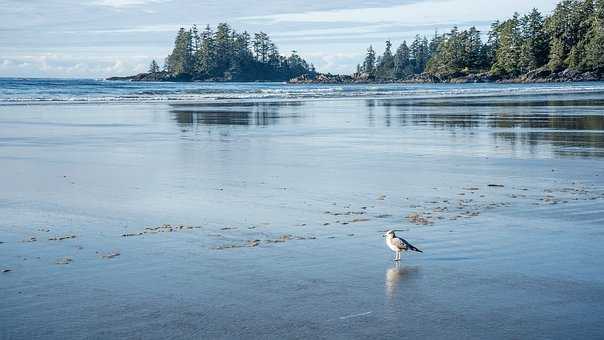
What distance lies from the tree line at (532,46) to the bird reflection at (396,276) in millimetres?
113348

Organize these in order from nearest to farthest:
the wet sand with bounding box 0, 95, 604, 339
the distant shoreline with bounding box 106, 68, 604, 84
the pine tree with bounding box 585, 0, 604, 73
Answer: the wet sand with bounding box 0, 95, 604, 339 < the distant shoreline with bounding box 106, 68, 604, 84 < the pine tree with bounding box 585, 0, 604, 73

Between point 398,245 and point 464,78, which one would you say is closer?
point 398,245

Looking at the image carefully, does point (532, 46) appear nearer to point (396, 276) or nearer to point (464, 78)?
point (464, 78)

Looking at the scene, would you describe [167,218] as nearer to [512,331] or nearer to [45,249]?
[45,249]

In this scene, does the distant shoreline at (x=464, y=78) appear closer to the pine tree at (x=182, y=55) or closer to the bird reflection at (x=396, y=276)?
the pine tree at (x=182, y=55)

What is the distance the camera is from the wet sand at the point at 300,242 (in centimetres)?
673

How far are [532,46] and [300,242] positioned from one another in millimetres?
129160

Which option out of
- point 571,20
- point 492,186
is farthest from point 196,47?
point 492,186

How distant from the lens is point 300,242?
31.5 feet

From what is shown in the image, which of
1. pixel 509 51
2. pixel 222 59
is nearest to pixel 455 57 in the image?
pixel 509 51

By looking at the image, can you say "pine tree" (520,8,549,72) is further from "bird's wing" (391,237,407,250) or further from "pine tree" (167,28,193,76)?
"bird's wing" (391,237,407,250)

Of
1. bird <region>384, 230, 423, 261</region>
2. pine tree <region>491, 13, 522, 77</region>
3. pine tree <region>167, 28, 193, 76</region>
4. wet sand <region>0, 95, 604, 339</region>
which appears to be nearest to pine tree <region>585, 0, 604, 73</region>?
pine tree <region>491, 13, 522, 77</region>

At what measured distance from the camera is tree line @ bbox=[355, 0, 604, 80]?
395ft

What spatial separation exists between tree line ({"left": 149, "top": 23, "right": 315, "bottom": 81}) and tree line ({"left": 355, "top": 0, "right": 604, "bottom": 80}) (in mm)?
22837
